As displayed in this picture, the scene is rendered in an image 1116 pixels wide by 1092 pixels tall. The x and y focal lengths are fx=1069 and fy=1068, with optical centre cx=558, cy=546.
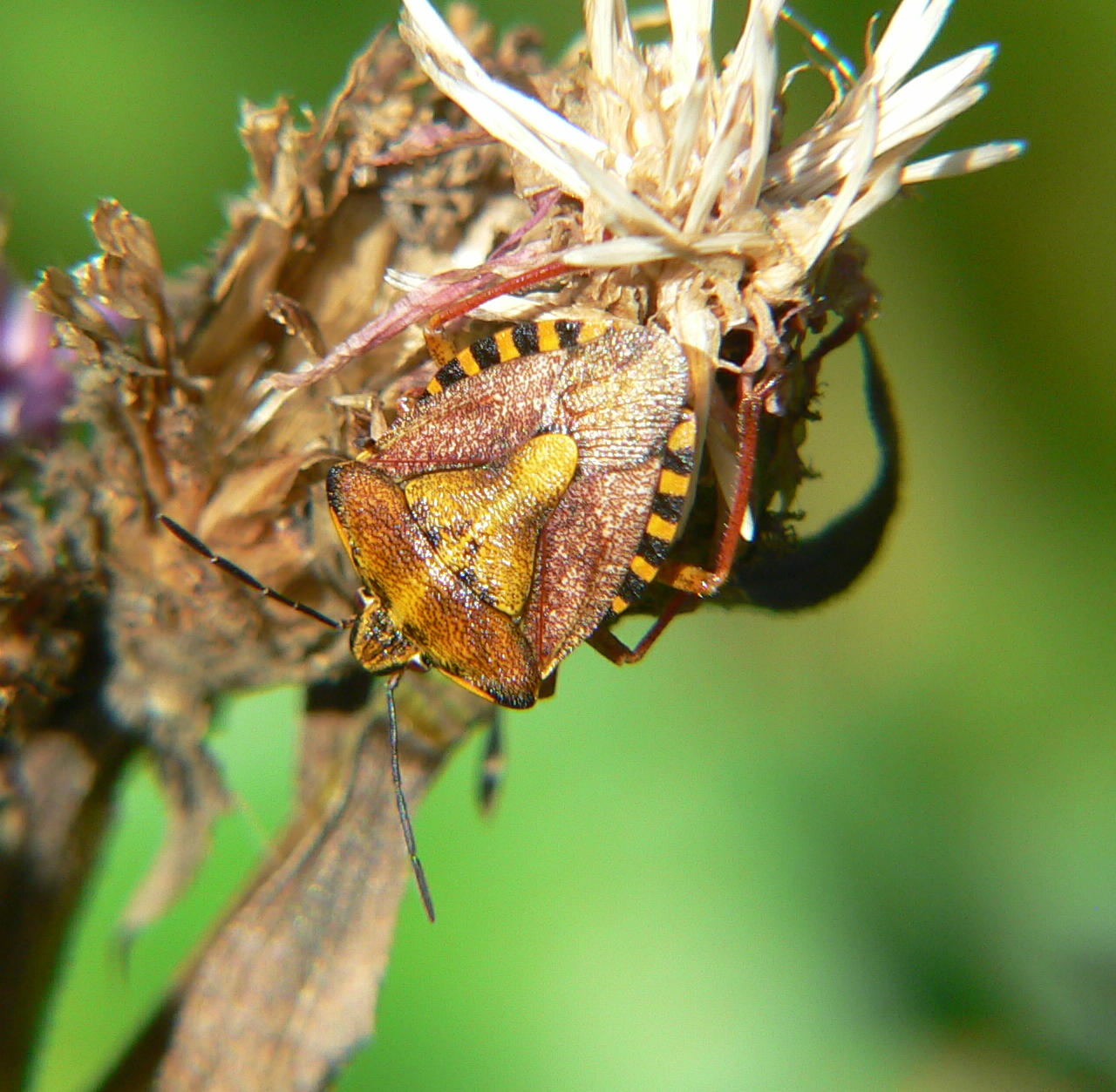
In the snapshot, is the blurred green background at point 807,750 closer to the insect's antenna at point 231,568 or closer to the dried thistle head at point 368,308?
the dried thistle head at point 368,308

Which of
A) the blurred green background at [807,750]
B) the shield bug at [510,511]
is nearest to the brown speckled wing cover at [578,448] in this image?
the shield bug at [510,511]

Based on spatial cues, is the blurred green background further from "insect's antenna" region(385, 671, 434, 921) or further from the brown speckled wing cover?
the brown speckled wing cover

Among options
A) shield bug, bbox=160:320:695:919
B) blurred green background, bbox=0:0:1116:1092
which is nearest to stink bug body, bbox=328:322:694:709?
shield bug, bbox=160:320:695:919

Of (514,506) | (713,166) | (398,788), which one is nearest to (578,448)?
(514,506)

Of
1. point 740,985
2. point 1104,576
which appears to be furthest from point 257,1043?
point 1104,576

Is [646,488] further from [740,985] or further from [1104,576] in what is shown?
[1104,576]
